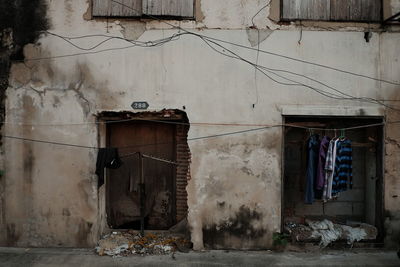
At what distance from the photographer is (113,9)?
23.1 feet

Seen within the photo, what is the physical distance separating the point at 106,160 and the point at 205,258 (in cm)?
251

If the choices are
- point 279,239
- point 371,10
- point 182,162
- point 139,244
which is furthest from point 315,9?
point 139,244

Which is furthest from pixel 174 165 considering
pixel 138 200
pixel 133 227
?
pixel 133 227

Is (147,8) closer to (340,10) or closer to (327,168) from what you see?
(340,10)

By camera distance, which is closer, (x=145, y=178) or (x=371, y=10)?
(x=371, y=10)

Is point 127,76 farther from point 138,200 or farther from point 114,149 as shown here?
point 138,200

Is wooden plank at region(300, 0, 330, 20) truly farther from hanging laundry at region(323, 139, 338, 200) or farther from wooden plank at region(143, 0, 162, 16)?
wooden plank at region(143, 0, 162, 16)

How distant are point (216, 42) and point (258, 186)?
2.81 metres

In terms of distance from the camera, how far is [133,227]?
7.81m

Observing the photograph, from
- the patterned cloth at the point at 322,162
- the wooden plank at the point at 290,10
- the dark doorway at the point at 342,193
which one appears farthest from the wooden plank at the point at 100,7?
the patterned cloth at the point at 322,162

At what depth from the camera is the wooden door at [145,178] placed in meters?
7.62

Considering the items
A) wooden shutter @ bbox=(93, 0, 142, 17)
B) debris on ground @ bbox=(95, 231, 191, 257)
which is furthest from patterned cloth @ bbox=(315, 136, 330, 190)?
wooden shutter @ bbox=(93, 0, 142, 17)

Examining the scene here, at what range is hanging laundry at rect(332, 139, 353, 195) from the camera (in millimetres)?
6969

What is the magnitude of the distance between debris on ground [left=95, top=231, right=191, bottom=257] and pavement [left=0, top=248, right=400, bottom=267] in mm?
178
